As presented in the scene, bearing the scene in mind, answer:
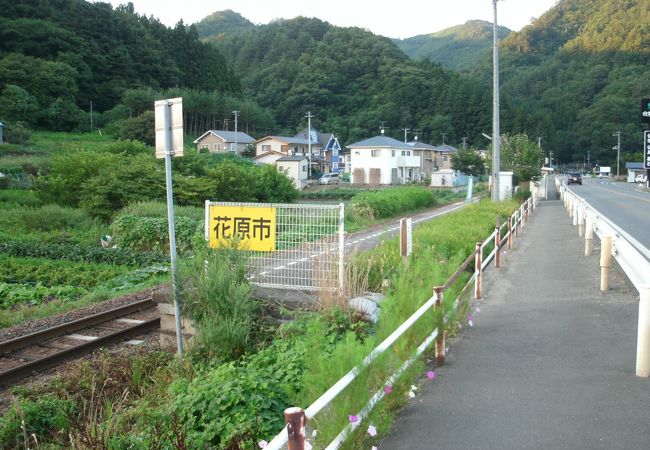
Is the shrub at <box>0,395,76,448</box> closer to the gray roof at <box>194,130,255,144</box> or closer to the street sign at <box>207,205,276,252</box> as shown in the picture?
the street sign at <box>207,205,276,252</box>

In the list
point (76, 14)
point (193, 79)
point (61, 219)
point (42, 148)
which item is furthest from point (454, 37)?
point (61, 219)

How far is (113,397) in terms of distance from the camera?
6.46 meters

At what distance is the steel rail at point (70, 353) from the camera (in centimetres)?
733

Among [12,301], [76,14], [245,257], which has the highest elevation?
[76,14]

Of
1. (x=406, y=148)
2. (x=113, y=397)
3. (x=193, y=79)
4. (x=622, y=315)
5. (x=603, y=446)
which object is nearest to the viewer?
(x=603, y=446)

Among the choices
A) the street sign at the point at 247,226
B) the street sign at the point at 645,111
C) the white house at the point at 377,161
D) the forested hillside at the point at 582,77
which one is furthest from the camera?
the forested hillside at the point at 582,77

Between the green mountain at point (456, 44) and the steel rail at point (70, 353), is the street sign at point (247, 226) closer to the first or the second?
the steel rail at point (70, 353)

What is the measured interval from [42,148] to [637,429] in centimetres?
5833

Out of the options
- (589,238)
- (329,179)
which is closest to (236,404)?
(589,238)

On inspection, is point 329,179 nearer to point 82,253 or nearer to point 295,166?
point 295,166

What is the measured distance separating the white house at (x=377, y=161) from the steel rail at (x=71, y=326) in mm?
56100

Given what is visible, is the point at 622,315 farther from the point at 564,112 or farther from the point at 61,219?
the point at 564,112

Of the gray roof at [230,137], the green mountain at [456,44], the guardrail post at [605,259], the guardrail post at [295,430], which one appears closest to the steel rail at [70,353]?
the guardrail post at [295,430]

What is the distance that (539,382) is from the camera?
5.17 meters
